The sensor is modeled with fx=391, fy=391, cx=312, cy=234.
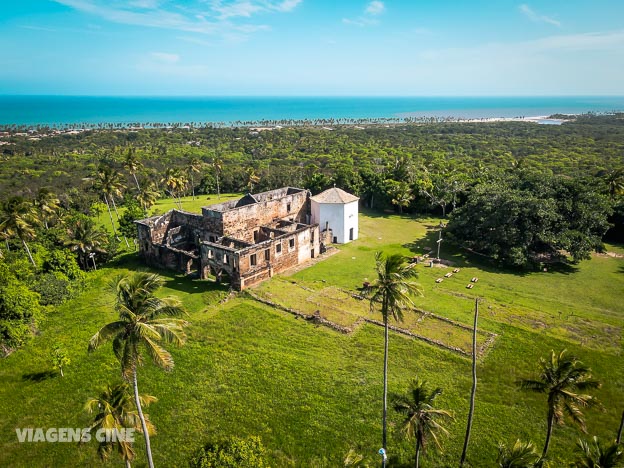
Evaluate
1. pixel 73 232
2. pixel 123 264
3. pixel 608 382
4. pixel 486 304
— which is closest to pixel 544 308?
pixel 486 304

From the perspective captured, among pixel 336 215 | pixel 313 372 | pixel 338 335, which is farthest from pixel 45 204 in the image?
pixel 313 372

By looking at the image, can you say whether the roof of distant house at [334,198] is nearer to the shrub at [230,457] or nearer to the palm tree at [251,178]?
the palm tree at [251,178]

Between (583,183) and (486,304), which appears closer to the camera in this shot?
(486,304)

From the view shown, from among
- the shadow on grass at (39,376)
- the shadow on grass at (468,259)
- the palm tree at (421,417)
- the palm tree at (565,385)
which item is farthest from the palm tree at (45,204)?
the palm tree at (565,385)

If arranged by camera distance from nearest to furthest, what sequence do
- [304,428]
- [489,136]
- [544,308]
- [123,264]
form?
1. [304,428]
2. [544,308]
3. [123,264]
4. [489,136]

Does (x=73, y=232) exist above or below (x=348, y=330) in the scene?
above

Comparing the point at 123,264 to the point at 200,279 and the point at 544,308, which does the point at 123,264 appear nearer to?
the point at 200,279
